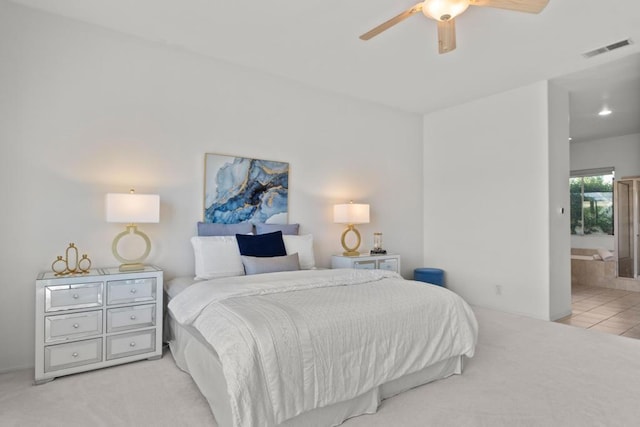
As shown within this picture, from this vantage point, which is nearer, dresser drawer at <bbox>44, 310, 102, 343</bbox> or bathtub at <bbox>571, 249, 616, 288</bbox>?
dresser drawer at <bbox>44, 310, 102, 343</bbox>

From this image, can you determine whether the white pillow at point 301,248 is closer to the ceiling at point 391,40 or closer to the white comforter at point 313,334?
the white comforter at point 313,334

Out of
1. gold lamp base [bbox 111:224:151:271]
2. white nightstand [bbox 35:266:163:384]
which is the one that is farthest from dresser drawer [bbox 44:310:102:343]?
gold lamp base [bbox 111:224:151:271]

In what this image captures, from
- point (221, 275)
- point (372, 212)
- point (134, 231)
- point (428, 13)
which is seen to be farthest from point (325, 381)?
point (372, 212)

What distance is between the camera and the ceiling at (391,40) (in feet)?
9.21

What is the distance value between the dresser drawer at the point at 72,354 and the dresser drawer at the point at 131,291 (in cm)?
32

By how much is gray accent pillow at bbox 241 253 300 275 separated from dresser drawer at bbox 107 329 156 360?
0.92 meters

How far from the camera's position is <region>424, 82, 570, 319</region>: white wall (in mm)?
4191

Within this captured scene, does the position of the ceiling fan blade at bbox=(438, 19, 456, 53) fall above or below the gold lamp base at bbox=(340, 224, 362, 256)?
above

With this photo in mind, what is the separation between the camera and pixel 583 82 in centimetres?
414

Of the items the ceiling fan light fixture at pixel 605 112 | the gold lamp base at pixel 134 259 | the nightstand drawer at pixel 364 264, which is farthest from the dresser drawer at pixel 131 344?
the ceiling fan light fixture at pixel 605 112

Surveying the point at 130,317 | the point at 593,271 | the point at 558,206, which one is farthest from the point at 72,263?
the point at 593,271

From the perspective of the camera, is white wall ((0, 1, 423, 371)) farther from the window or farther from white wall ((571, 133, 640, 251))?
the window

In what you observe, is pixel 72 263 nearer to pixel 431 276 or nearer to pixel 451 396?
pixel 451 396

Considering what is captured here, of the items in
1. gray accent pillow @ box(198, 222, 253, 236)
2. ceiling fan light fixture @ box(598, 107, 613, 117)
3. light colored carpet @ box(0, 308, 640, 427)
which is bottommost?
light colored carpet @ box(0, 308, 640, 427)
